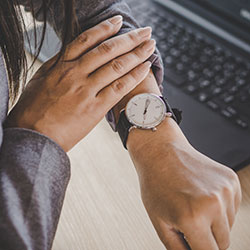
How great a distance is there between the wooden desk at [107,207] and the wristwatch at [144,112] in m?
0.08

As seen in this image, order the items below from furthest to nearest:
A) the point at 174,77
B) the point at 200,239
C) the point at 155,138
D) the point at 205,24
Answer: the point at 205,24, the point at 174,77, the point at 155,138, the point at 200,239

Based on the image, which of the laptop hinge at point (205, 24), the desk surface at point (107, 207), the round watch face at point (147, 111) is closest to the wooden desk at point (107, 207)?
the desk surface at point (107, 207)

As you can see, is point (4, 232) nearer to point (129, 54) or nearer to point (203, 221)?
point (203, 221)

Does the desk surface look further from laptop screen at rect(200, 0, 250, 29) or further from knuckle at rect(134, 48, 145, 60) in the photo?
laptop screen at rect(200, 0, 250, 29)

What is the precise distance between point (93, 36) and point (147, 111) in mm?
169

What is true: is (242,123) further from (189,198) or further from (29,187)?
(29,187)

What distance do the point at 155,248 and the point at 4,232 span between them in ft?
0.81

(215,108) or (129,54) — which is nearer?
(129,54)

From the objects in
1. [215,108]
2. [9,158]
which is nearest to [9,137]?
[9,158]

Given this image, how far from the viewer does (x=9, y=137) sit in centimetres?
56

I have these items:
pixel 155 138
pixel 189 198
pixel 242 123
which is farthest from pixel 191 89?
pixel 189 198

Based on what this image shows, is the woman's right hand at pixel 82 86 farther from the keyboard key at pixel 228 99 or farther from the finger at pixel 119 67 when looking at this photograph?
the keyboard key at pixel 228 99

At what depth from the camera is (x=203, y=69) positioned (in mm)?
878

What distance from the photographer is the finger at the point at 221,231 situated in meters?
0.50
